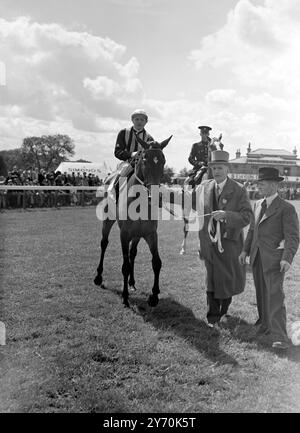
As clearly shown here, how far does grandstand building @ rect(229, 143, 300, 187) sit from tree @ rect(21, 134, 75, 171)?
1891cm

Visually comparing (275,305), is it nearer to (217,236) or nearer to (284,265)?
(284,265)

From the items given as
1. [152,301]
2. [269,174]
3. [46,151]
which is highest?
[46,151]

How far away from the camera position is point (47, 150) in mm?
49188

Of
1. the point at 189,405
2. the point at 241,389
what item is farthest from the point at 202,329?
the point at 189,405

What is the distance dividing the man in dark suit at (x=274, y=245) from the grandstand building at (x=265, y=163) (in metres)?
35.9

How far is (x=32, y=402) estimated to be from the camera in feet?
11.2

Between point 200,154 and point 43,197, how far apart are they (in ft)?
43.2

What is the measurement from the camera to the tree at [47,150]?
154 ft

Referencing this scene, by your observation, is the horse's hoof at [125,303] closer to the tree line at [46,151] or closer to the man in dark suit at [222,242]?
the man in dark suit at [222,242]

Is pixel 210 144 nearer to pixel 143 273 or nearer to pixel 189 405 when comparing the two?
pixel 143 273

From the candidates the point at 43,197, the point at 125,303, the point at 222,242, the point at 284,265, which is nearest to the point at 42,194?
the point at 43,197

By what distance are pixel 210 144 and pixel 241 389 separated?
274 inches

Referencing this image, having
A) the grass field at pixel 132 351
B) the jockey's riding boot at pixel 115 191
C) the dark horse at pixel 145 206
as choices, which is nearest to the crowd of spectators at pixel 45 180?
the grass field at pixel 132 351

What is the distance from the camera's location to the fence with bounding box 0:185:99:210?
1973 cm
